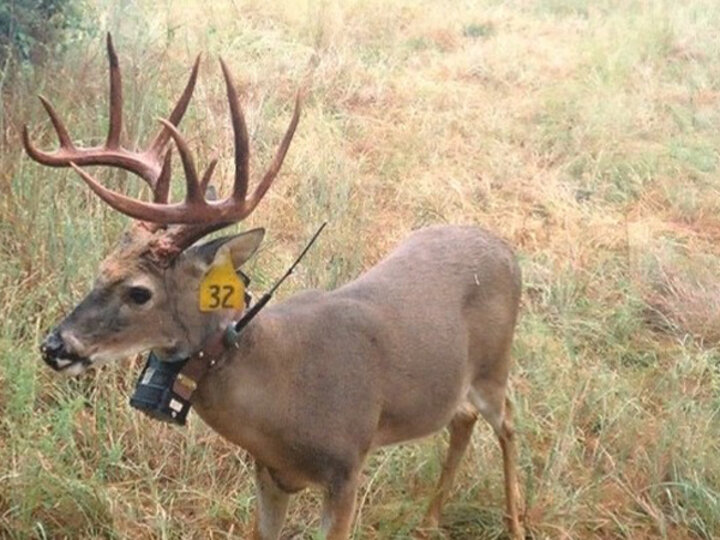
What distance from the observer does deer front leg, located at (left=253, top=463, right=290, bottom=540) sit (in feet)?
11.0

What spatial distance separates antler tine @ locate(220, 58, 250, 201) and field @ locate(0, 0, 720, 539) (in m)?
1.04

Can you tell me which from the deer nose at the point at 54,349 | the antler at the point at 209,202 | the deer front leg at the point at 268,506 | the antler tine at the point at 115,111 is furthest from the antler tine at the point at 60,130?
the deer front leg at the point at 268,506

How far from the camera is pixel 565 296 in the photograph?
5707 millimetres

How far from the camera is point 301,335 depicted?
3.33 meters

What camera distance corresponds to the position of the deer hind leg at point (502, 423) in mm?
4020

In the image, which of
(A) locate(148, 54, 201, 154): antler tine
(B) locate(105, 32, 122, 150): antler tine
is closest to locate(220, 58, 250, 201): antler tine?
(A) locate(148, 54, 201, 154): antler tine

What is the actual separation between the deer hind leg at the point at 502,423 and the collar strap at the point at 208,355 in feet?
3.92

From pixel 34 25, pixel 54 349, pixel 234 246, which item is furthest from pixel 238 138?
pixel 34 25

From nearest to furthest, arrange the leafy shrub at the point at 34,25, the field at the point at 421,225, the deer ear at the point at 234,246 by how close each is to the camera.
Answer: the deer ear at the point at 234,246 < the field at the point at 421,225 < the leafy shrub at the point at 34,25

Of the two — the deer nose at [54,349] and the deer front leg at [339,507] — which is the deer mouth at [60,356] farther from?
the deer front leg at [339,507]

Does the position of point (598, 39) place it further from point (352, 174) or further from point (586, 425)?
point (586, 425)

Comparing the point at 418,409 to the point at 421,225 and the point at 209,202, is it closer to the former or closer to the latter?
the point at 209,202

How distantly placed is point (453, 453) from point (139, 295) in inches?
61.0

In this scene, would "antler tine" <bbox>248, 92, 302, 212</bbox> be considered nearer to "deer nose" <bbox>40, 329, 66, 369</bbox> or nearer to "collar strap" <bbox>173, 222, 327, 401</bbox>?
"collar strap" <bbox>173, 222, 327, 401</bbox>
